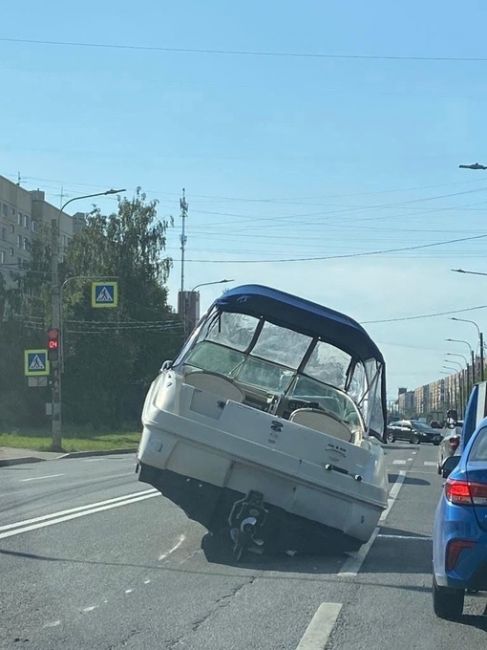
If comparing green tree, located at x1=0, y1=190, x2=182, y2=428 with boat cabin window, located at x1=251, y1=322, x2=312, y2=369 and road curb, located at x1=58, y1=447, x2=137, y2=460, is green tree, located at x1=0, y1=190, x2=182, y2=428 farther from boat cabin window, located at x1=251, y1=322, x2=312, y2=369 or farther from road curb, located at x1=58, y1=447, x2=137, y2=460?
boat cabin window, located at x1=251, y1=322, x2=312, y2=369

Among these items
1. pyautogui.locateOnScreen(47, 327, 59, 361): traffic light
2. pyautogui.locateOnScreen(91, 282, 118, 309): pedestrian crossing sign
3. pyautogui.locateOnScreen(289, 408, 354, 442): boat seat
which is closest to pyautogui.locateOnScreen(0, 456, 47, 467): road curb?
pyautogui.locateOnScreen(47, 327, 59, 361): traffic light

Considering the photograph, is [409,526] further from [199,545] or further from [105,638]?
[105,638]

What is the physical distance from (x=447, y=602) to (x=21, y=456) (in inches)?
998

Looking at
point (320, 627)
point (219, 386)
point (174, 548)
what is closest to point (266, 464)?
point (174, 548)

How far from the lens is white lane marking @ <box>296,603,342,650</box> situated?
261 inches

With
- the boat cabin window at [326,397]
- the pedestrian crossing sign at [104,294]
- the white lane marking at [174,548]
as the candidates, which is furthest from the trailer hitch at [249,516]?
the pedestrian crossing sign at [104,294]

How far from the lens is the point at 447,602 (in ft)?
24.1

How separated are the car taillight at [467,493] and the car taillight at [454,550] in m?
0.26

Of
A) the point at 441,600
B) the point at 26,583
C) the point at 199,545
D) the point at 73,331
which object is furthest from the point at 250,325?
the point at 73,331

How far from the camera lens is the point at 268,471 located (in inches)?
379

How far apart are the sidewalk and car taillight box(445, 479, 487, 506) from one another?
23.1m

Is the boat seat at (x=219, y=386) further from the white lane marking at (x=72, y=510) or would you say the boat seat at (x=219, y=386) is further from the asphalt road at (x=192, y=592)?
the white lane marking at (x=72, y=510)

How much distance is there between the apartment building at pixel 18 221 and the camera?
84500 mm

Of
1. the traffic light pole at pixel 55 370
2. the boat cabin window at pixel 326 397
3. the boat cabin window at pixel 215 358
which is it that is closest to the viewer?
the boat cabin window at pixel 326 397
